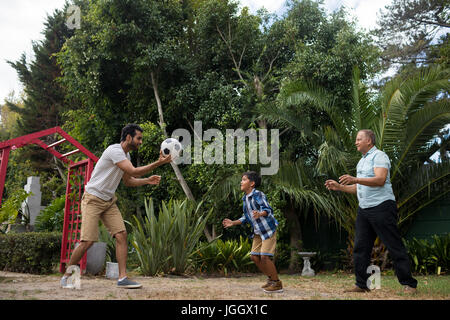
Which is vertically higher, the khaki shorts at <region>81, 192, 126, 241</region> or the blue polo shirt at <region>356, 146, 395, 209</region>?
the blue polo shirt at <region>356, 146, 395, 209</region>

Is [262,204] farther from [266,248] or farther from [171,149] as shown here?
[171,149]

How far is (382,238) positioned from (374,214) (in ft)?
0.83

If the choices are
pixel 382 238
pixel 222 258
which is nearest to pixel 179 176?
pixel 222 258

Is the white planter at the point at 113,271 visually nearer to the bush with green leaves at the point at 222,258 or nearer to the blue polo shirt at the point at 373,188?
the bush with green leaves at the point at 222,258

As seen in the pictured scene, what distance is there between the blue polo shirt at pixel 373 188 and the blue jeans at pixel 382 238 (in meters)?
0.06

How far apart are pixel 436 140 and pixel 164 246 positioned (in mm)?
6070

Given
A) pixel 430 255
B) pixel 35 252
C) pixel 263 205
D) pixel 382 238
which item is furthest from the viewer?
pixel 430 255

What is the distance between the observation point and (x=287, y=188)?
27.7ft

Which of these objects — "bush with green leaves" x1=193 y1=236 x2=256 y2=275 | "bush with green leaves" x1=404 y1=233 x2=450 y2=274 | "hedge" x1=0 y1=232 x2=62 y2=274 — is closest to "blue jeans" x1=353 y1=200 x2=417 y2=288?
"bush with green leaves" x1=193 y1=236 x2=256 y2=275

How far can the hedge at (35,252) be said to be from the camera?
712cm

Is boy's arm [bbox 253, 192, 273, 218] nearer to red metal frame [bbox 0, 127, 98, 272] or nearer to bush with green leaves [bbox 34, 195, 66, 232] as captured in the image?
red metal frame [bbox 0, 127, 98, 272]

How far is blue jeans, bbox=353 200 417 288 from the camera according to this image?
13.7ft

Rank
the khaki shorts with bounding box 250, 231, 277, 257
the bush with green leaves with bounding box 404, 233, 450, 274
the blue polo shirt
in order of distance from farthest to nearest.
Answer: the bush with green leaves with bounding box 404, 233, 450, 274 < the khaki shorts with bounding box 250, 231, 277, 257 < the blue polo shirt

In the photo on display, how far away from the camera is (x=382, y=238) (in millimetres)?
4258
